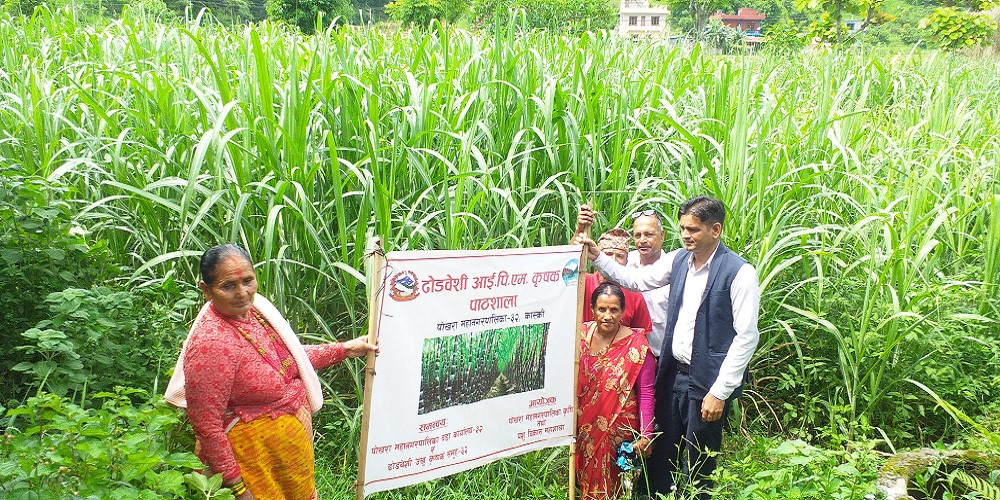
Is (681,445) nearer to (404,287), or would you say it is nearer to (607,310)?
(607,310)

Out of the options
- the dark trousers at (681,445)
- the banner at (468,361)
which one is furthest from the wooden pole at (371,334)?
the dark trousers at (681,445)

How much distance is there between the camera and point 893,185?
3.89 m

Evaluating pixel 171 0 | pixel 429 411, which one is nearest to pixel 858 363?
pixel 429 411

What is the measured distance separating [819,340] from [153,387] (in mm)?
2682

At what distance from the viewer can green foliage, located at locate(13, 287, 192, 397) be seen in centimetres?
236

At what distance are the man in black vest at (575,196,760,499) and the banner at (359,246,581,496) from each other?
303mm

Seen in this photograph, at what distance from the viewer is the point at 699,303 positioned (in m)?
2.85

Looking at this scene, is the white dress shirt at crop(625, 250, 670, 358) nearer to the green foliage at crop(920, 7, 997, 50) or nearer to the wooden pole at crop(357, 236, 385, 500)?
the wooden pole at crop(357, 236, 385, 500)

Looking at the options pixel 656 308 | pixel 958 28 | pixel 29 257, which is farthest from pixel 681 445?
pixel 958 28

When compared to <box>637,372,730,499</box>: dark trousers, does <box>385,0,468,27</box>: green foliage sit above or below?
above

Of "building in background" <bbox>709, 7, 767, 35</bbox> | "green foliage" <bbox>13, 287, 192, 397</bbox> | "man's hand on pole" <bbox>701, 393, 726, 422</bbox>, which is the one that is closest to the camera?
"green foliage" <bbox>13, 287, 192, 397</bbox>

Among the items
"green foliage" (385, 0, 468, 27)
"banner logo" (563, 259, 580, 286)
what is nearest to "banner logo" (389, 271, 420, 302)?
"banner logo" (563, 259, 580, 286)

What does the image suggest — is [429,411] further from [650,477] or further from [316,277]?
[650,477]

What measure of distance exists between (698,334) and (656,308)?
424mm
